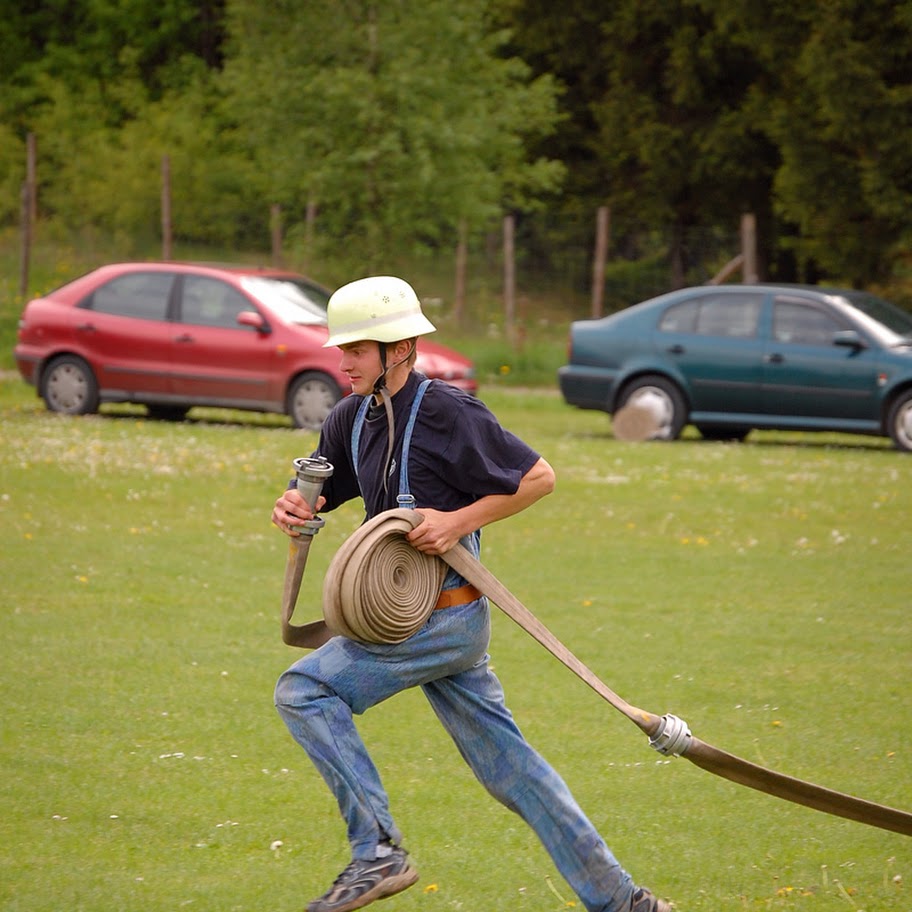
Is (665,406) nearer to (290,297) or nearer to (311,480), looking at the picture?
(290,297)

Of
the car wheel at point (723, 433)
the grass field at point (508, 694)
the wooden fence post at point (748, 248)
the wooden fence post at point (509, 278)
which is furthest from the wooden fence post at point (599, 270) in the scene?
the grass field at point (508, 694)

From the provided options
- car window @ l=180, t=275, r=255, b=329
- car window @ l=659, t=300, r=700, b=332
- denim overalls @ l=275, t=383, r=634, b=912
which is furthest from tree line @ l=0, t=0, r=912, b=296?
denim overalls @ l=275, t=383, r=634, b=912

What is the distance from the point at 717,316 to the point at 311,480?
14.8 meters

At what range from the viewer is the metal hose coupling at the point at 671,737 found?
14.2ft

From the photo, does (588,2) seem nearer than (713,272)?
No

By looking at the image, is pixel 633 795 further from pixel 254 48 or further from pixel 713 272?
pixel 254 48

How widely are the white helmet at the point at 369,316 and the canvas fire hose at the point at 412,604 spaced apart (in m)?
0.36

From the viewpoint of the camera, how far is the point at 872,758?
654cm

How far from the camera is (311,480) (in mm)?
4410

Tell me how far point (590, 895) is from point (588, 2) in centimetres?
3885

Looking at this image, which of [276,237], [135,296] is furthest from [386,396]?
[276,237]

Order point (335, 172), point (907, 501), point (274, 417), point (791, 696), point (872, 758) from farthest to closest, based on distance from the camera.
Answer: point (335, 172) < point (274, 417) < point (907, 501) < point (791, 696) < point (872, 758)

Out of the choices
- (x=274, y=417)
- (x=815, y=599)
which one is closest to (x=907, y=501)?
(x=815, y=599)

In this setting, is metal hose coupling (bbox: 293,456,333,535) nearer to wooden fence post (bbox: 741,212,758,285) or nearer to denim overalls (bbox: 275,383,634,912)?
denim overalls (bbox: 275,383,634,912)
